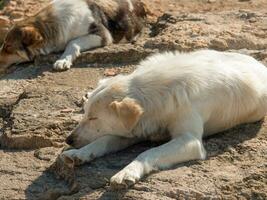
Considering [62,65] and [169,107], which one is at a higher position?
[169,107]

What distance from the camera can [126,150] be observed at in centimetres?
603

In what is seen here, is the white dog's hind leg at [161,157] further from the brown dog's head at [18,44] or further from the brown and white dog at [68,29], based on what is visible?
the brown dog's head at [18,44]

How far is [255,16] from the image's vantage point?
376 inches

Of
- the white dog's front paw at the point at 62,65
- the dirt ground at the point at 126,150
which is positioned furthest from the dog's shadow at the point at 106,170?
the white dog's front paw at the point at 62,65

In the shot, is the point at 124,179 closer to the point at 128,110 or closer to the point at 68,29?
the point at 128,110

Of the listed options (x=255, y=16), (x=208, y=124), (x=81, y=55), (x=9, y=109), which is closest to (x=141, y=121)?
(x=208, y=124)

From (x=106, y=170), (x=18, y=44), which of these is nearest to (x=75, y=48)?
(x=18, y=44)

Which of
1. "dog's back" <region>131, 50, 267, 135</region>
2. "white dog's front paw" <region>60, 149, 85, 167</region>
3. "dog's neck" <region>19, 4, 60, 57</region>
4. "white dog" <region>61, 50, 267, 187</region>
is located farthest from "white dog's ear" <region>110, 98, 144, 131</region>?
"dog's neck" <region>19, 4, 60, 57</region>

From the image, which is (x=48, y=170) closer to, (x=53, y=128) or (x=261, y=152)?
(x=53, y=128)

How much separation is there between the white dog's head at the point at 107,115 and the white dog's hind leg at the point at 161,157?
1.15 feet

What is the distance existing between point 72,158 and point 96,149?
241mm

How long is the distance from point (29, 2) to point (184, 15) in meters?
3.07

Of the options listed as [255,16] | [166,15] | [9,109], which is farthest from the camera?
[166,15]

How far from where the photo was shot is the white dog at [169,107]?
5637 mm
